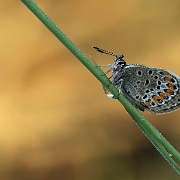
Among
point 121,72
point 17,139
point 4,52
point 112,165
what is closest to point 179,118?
point 112,165

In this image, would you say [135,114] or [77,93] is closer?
[135,114]

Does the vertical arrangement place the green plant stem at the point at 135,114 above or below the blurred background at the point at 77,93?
below

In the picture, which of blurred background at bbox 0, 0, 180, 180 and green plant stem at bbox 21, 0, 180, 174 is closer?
green plant stem at bbox 21, 0, 180, 174

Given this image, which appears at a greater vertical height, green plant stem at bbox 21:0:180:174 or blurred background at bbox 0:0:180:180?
blurred background at bbox 0:0:180:180

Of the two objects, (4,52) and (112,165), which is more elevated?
(4,52)

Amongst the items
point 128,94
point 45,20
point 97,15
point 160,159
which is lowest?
point 45,20

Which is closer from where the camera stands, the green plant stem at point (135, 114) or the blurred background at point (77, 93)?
the green plant stem at point (135, 114)

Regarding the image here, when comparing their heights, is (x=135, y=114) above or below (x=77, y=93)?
below

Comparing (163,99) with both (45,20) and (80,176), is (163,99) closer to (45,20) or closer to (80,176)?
(45,20)
